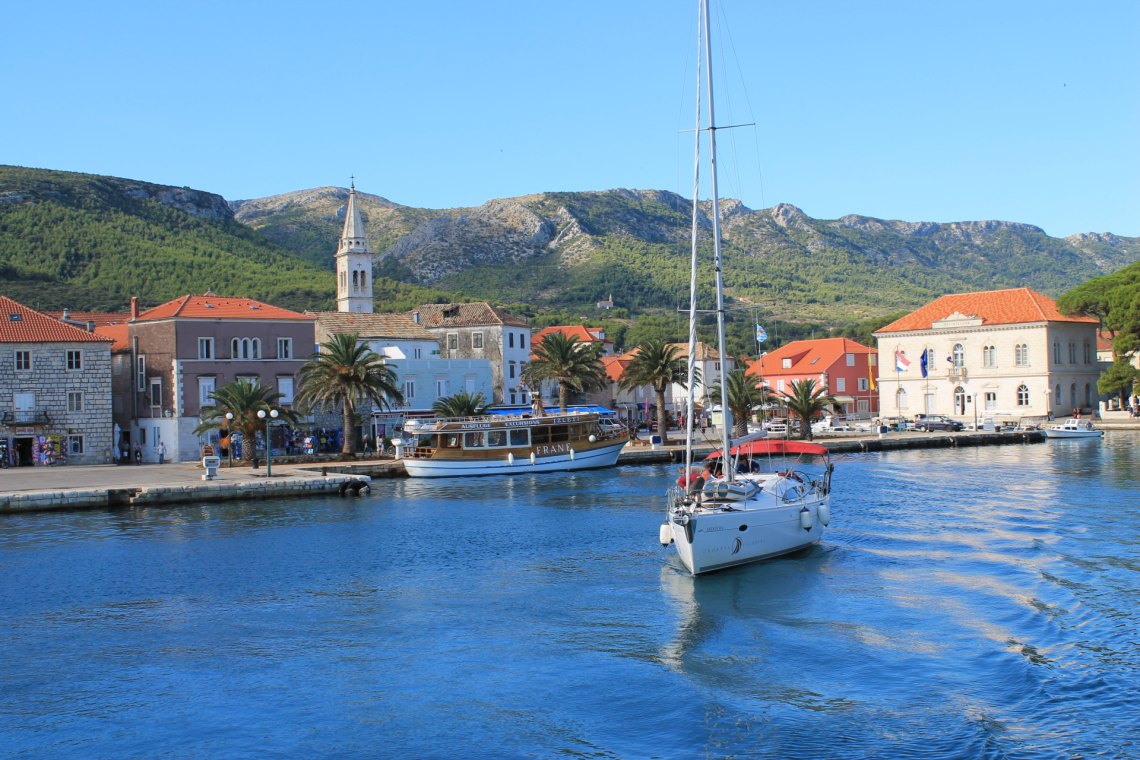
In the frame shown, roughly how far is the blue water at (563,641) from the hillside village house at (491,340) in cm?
3947

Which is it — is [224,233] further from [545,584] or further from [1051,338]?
[545,584]

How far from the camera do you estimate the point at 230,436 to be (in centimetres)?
5572

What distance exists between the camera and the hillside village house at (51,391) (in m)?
54.7

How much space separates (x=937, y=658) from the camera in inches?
798

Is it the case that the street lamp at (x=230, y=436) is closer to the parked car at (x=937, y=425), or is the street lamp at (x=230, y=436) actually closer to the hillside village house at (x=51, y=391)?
the hillside village house at (x=51, y=391)

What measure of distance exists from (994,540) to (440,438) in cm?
3120

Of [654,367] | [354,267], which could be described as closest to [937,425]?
[654,367]

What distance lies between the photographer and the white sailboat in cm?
2717

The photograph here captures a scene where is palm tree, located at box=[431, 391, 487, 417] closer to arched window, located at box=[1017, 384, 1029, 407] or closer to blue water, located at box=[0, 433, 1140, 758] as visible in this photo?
blue water, located at box=[0, 433, 1140, 758]

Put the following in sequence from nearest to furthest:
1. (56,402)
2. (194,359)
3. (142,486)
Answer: (142,486), (56,402), (194,359)

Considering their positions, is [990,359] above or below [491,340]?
below

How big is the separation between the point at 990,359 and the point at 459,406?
163 feet

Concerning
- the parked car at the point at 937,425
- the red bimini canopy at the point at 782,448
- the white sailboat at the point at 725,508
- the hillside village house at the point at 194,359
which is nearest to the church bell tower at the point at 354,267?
the hillside village house at the point at 194,359

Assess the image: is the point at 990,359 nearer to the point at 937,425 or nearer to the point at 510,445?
the point at 937,425
